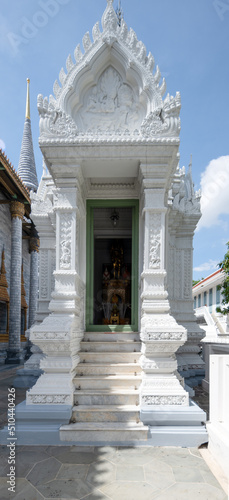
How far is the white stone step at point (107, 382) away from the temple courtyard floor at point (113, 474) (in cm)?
88

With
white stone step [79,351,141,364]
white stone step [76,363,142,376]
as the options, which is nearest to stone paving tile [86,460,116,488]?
white stone step [76,363,142,376]

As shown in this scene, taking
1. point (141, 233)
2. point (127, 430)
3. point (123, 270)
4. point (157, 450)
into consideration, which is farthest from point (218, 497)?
point (123, 270)

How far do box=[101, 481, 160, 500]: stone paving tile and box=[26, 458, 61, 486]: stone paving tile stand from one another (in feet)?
1.89

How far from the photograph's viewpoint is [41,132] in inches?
190

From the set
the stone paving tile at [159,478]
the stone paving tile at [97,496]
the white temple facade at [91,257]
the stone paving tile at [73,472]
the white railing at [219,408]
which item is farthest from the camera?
the white temple facade at [91,257]

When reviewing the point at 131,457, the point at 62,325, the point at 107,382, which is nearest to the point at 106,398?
the point at 107,382

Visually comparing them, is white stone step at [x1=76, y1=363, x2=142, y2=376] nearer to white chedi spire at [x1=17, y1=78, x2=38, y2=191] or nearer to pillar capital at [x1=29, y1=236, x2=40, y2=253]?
white chedi spire at [x1=17, y1=78, x2=38, y2=191]

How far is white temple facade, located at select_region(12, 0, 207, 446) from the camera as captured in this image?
4156mm

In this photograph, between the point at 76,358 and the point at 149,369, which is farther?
the point at 76,358

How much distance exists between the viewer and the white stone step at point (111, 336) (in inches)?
220

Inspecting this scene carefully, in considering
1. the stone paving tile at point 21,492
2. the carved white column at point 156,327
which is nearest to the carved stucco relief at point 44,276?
the carved white column at point 156,327

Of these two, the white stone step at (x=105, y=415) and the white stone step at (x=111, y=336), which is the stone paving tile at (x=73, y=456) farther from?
the white stone step at (x=111, y=336)

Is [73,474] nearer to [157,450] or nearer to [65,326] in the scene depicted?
[157,450]

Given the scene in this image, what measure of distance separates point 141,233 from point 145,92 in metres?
2.19
